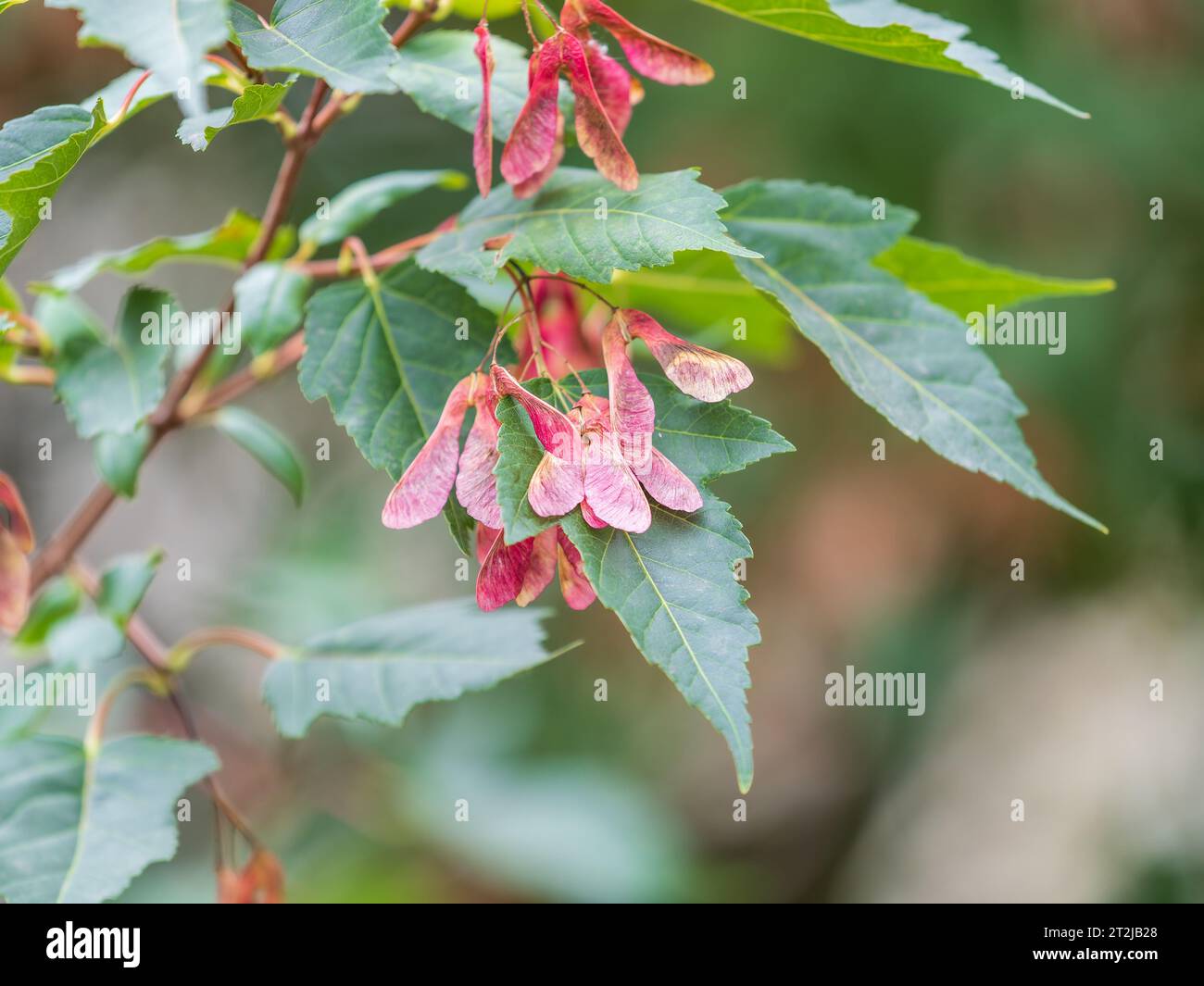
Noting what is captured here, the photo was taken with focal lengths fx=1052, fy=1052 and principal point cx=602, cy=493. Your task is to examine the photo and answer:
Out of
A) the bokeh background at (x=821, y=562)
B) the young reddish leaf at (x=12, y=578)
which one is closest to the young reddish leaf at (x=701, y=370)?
the young reddish leaf at (x=12, y=578)

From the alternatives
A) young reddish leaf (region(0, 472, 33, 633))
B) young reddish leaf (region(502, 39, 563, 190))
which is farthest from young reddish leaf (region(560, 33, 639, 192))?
young reddish leaf (region(0, 472, 33, 633))

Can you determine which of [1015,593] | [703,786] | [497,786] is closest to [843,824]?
[703,786]

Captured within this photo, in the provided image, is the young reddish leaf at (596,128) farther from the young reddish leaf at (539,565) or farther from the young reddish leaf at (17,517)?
the young reddish leaf at (17,517)

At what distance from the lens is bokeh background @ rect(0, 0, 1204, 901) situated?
78.4 inches

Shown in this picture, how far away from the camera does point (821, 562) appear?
309cm

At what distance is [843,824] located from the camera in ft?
9.55

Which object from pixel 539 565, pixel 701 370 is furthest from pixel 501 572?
pixel 701 370

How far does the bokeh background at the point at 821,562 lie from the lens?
1992mm

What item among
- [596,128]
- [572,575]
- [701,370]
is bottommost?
[572,575]

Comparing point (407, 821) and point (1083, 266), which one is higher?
point (1083, 266)

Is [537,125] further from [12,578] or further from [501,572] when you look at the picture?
[12,578]

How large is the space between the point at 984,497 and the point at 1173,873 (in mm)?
1011
